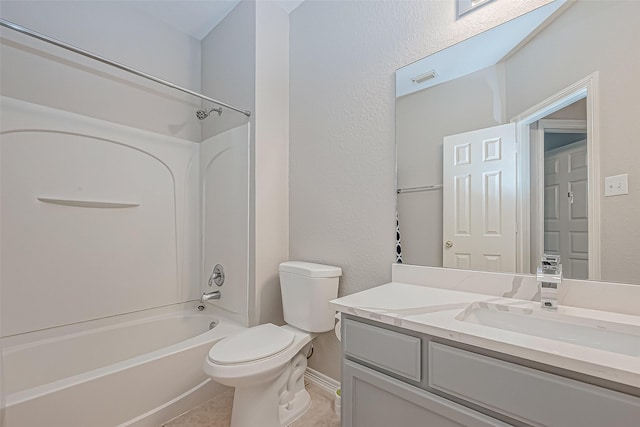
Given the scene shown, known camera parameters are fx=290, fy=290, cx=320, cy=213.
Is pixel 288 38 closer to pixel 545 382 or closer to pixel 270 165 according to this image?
pixel 270 165

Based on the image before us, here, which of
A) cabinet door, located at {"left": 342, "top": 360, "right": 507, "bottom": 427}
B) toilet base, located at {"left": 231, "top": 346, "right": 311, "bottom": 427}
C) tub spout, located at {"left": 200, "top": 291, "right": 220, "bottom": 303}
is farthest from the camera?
tub spout, located at {"left": 200, "top": 291, "right": 220, "bottom": 303}

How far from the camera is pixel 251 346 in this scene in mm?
1468

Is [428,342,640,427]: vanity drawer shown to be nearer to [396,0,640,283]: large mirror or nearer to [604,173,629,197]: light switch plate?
[396,0,640,283]: large mirror

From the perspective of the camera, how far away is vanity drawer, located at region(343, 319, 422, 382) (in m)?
0.93

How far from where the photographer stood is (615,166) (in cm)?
100

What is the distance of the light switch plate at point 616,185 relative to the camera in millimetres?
980

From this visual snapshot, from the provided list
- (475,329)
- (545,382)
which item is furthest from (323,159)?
(545,382)

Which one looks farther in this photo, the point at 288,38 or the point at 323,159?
the point at 288,38

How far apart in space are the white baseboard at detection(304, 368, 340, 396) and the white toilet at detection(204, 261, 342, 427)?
0.16 metres

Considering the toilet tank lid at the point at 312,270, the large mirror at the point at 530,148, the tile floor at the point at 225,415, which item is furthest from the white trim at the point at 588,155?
the tile floor at the point at 225,415

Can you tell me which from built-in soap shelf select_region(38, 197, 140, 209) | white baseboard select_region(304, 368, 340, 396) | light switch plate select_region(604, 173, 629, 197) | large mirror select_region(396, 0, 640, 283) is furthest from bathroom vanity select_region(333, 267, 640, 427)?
built-in soap shelf select_region(38, 197, 140, 209)

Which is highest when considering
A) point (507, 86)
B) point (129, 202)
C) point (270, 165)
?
point (507, 86)

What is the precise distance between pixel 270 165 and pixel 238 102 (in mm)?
546

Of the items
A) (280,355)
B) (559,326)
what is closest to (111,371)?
(280,355)
